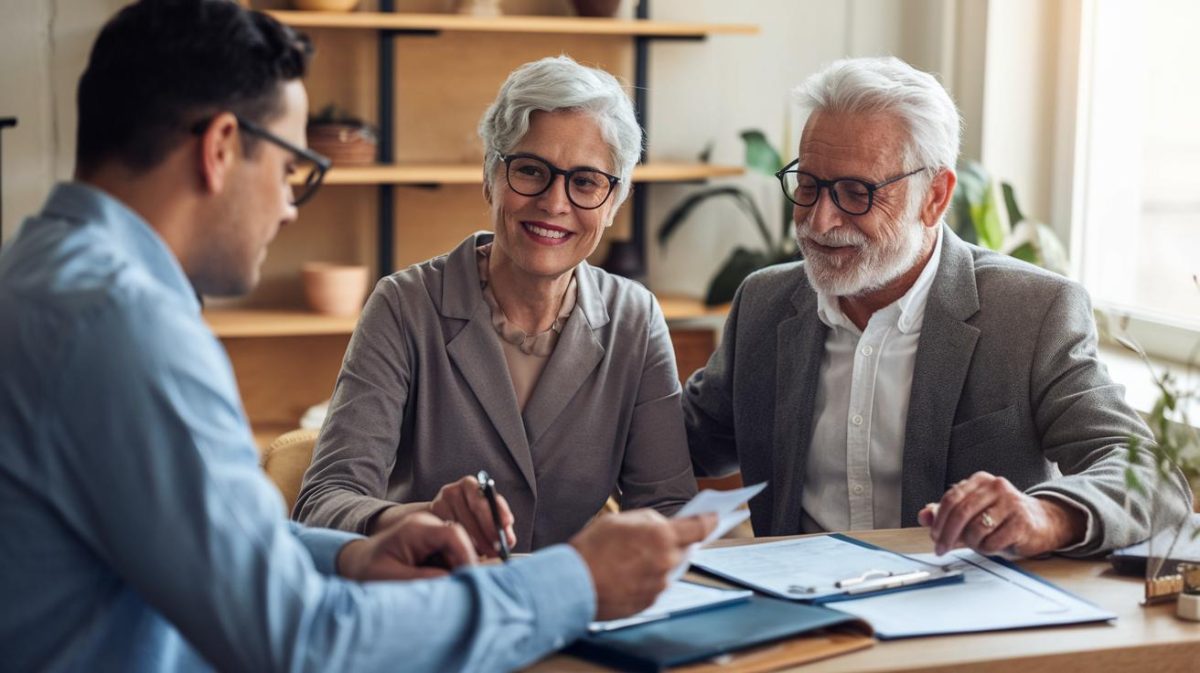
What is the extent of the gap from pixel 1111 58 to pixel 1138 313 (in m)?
0.73

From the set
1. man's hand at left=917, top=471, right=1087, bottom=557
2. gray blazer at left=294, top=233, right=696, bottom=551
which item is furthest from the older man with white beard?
man's hand at left=917, top=471, right=1087, bottom=557

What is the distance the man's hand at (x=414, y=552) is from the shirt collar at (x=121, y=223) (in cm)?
36

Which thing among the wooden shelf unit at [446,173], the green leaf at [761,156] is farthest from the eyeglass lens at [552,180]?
the green leaf at [761,156]

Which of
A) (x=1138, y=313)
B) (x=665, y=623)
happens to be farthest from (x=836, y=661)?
(x=1138, y=313)

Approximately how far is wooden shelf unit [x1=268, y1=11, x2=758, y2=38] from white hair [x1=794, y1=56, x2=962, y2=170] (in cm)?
179

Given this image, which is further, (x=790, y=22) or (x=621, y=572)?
(x=790, y=22)

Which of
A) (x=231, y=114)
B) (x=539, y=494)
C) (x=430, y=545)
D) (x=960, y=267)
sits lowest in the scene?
(x=539, y=494)

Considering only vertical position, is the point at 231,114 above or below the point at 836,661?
above

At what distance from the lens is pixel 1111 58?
3703mm

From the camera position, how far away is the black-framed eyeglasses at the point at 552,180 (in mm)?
2156

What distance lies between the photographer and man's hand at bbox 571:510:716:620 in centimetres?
131

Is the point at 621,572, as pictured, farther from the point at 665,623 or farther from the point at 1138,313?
the point at 1138,313

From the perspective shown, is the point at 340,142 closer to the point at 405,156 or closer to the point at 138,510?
the point at 405,156

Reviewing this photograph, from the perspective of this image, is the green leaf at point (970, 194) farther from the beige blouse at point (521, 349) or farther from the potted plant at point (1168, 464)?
the potted plant at point (1168, 464)
